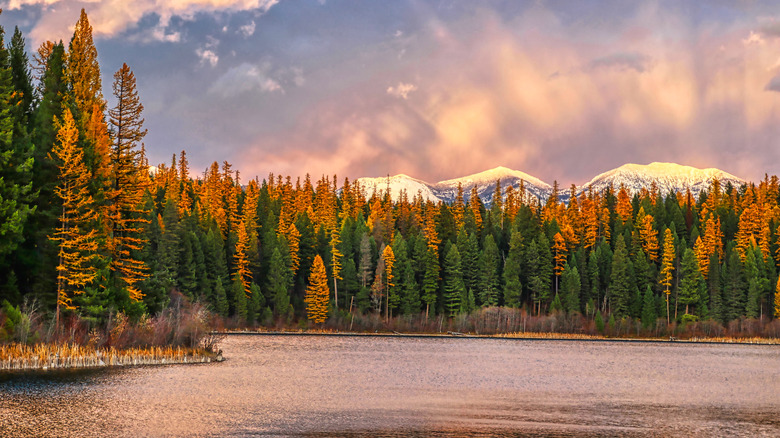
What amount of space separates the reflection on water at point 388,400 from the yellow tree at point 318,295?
58436mm

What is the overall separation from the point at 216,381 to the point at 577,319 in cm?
9898

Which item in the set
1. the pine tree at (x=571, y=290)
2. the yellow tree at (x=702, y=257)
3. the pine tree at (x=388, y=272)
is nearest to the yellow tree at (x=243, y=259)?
the pine tree at (x=388, y=272)

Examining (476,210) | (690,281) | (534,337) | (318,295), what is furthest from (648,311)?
(318,295)

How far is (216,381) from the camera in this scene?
4484cm

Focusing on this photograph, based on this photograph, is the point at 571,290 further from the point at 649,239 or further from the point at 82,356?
the point at 82,356

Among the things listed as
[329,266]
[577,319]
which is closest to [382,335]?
[329,266]

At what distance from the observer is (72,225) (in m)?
58.3

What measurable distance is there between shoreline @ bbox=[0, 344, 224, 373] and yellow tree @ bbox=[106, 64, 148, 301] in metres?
11.8

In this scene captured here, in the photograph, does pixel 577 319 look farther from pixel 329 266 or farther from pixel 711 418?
pixel 711 418

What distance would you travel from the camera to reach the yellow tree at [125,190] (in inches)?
2606

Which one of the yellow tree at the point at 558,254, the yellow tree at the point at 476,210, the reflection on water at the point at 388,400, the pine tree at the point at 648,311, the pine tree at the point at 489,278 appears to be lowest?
the reflection on water at the point at 388,400

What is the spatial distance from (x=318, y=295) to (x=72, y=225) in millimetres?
70986

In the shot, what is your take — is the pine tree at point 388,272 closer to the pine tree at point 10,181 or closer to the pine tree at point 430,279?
the pine tree at point 430,279

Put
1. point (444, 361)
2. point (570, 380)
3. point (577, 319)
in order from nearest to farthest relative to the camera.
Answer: point (570, 380) → point (444, 361) → point (577, 319)
